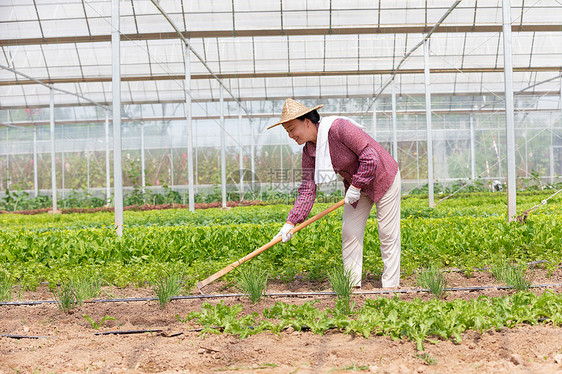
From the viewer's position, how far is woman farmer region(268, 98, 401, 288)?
4012 mm

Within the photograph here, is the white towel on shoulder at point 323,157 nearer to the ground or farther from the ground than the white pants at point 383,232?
farther from the ground

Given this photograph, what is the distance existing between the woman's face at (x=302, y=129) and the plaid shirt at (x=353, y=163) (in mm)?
142

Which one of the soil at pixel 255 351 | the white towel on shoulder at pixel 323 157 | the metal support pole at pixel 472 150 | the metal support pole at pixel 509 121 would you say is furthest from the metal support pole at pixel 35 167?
the white towel on shoulder at pixel 323 157

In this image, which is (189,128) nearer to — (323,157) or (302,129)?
(302,129)

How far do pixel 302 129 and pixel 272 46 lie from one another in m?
12.5

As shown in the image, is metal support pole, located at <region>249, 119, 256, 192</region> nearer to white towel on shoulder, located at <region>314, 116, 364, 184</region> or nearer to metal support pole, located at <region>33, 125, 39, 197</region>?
metal support pole, located at <region>33, 125, 39, 197</region>

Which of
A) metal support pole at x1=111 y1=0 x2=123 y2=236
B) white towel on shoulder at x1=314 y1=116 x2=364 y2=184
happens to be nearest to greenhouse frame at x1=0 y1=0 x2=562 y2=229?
metal support pole at x1=111 y1=0 x2=123 y2=236

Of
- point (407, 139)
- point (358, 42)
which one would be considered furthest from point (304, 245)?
point (407, 139)

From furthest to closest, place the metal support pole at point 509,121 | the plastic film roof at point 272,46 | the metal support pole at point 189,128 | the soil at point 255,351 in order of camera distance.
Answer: the plastic film roof at point 272,46
the metal support pole at point 189,128
the metal support pole at point 509,121
the soil at point 255,351

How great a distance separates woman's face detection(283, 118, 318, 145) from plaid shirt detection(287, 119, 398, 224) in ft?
0.47

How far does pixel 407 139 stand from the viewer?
2141 centimetres

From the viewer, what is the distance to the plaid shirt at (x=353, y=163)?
13.2 ft

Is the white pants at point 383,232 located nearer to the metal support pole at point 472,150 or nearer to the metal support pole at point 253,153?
the metal support pole at point 253,153

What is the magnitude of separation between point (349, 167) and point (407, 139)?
706 inches
